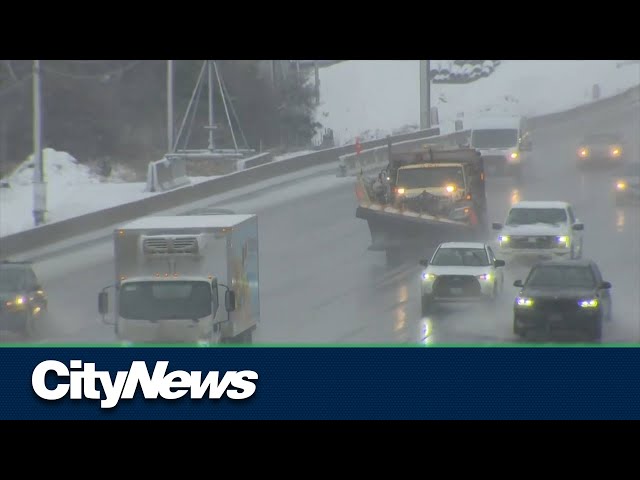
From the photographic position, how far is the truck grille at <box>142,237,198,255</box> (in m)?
21.5

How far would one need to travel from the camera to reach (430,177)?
34.3 metres

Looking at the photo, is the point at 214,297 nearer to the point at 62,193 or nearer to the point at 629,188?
the point at 629,188

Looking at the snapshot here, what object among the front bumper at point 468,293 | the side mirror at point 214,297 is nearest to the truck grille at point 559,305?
the front bumper at point 468,293

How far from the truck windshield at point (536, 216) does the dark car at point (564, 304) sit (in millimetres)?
6967

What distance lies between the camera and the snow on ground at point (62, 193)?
45.4 m

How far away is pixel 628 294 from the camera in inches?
1248

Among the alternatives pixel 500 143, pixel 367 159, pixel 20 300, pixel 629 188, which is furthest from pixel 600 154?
pixel 20 300

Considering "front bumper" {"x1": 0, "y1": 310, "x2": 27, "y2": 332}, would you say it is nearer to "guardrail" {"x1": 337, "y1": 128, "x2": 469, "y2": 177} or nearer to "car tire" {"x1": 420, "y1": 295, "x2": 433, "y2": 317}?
"car tire" {"x1": 420, "y1": 295, "x2": 433, "y2": 317}

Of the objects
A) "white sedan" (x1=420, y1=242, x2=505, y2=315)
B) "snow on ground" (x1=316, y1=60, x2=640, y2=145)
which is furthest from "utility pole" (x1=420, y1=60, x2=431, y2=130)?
"white sedan" (x1=420, y1=242, x2=505, y2=315)

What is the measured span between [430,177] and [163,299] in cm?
1457

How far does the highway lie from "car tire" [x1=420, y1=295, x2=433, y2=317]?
232mm

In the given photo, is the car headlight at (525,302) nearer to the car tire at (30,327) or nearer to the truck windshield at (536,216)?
the truck windshield at (536,216)

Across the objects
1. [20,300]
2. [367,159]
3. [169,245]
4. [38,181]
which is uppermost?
[367,159]
